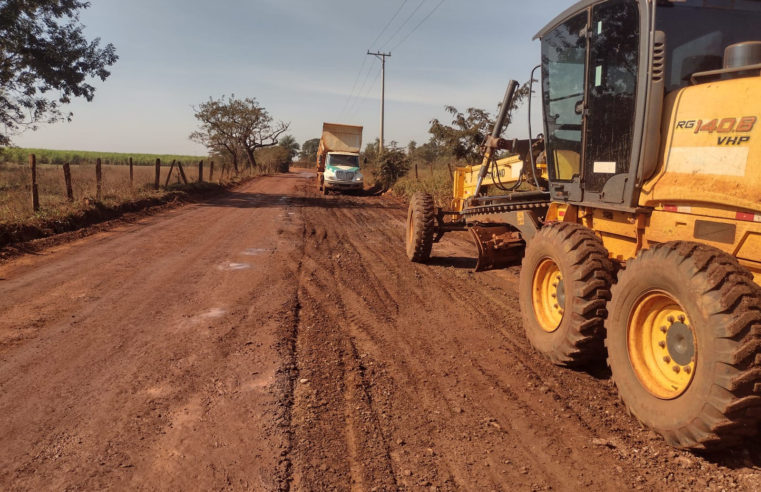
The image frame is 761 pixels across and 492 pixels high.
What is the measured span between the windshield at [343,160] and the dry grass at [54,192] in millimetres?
9904

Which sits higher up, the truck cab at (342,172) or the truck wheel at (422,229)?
the truck cab at (342,172)

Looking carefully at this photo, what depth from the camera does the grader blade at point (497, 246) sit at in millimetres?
6946

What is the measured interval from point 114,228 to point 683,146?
11.9 m

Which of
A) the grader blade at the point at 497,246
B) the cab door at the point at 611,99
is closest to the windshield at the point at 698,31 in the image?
the cab door at the point at 611,99

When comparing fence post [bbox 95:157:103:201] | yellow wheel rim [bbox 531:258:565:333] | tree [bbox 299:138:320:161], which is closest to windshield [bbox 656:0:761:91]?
yellow wheel rim [bbox 531:258:565:333]

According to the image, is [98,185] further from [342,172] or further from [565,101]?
[565,101]

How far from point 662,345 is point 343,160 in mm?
24912

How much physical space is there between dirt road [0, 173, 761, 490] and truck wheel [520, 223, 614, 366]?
246mm

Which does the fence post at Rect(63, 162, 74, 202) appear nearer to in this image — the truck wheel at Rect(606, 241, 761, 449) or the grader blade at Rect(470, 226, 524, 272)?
the grader blade at Rect(470, 226, 524, 272)

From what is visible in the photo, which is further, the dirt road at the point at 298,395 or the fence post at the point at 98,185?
the fence post at the point at 98,185

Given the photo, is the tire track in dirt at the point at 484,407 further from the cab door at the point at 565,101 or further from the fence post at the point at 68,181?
the fence post at the point at 68,181

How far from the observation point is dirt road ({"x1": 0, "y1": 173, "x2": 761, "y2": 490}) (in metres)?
2.77

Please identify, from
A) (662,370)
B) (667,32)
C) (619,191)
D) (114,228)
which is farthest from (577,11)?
(114,228)

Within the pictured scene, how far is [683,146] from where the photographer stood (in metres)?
3.37
